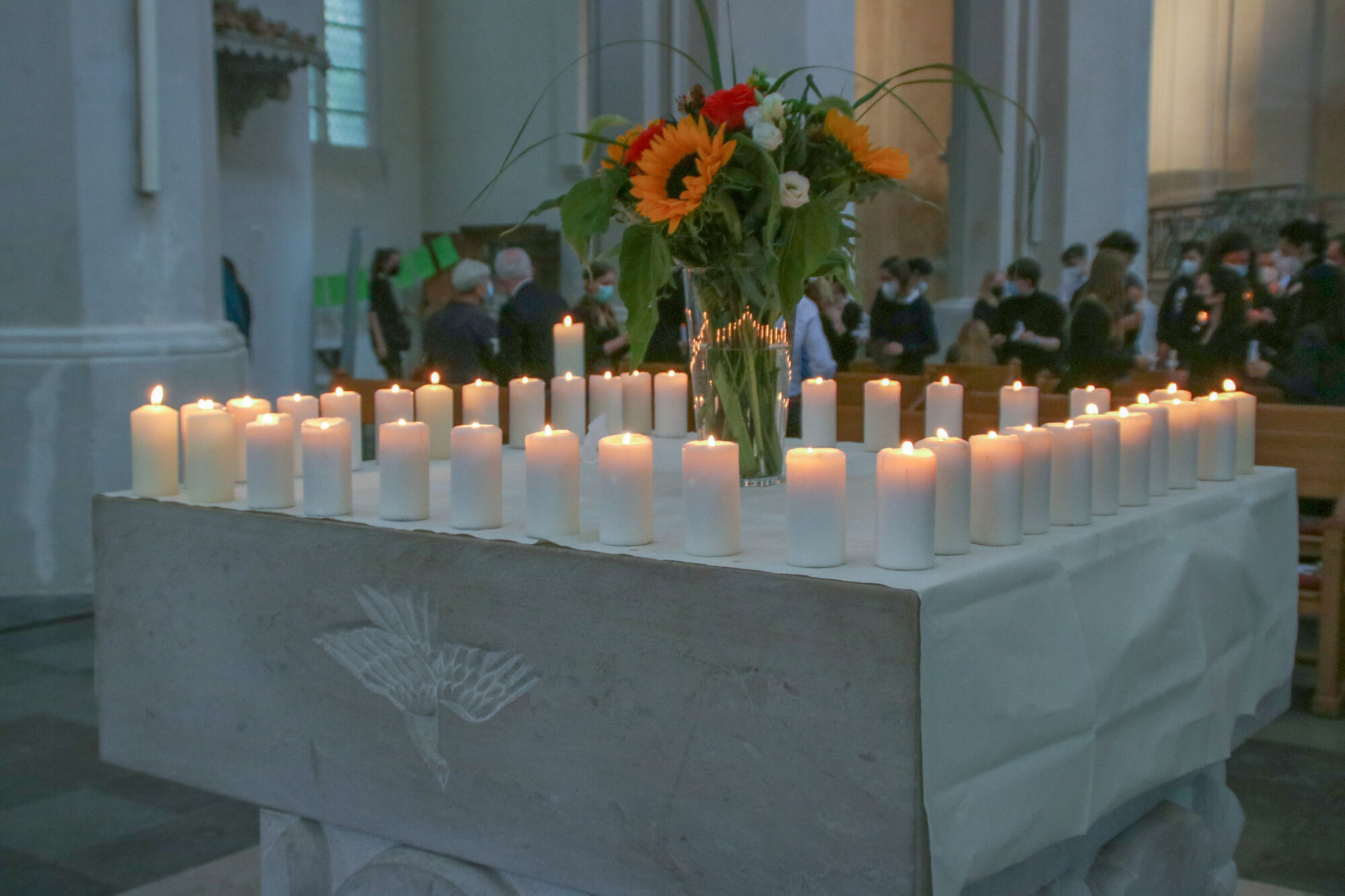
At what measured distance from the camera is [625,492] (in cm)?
183

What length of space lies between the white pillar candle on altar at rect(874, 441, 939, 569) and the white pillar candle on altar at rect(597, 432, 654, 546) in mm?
324

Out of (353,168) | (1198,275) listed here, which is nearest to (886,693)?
(1198,275)

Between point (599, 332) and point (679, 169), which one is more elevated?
point (679, 169)

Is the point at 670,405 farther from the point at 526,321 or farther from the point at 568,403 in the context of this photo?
the point at 526,321

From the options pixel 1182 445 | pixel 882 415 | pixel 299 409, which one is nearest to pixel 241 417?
pixel 299 409

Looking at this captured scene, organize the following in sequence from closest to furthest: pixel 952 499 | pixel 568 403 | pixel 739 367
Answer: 1. pixel 952 499
2. pixel 739 367
3. pixel 568 403

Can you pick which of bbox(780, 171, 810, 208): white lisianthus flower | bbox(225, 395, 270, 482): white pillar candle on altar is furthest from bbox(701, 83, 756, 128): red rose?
bbox(225, 395, 270, 482): white pillar candle on altar

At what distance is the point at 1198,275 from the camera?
7449mm

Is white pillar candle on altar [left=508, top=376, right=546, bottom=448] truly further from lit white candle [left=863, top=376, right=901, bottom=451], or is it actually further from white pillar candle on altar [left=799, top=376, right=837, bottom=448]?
lit white candle [left=863, top=376, right=901, bottom=451]

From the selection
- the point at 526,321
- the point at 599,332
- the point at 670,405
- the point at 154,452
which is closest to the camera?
the point at 154,452

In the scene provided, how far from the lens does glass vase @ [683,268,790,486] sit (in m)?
2.32

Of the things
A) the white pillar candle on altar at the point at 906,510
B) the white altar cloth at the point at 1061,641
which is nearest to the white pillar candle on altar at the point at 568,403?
the white altar cloth at the point at 1061,641

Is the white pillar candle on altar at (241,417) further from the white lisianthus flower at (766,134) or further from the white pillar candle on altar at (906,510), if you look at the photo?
the white pillar candle on altar at (906,510)

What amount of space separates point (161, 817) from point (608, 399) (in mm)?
1610
